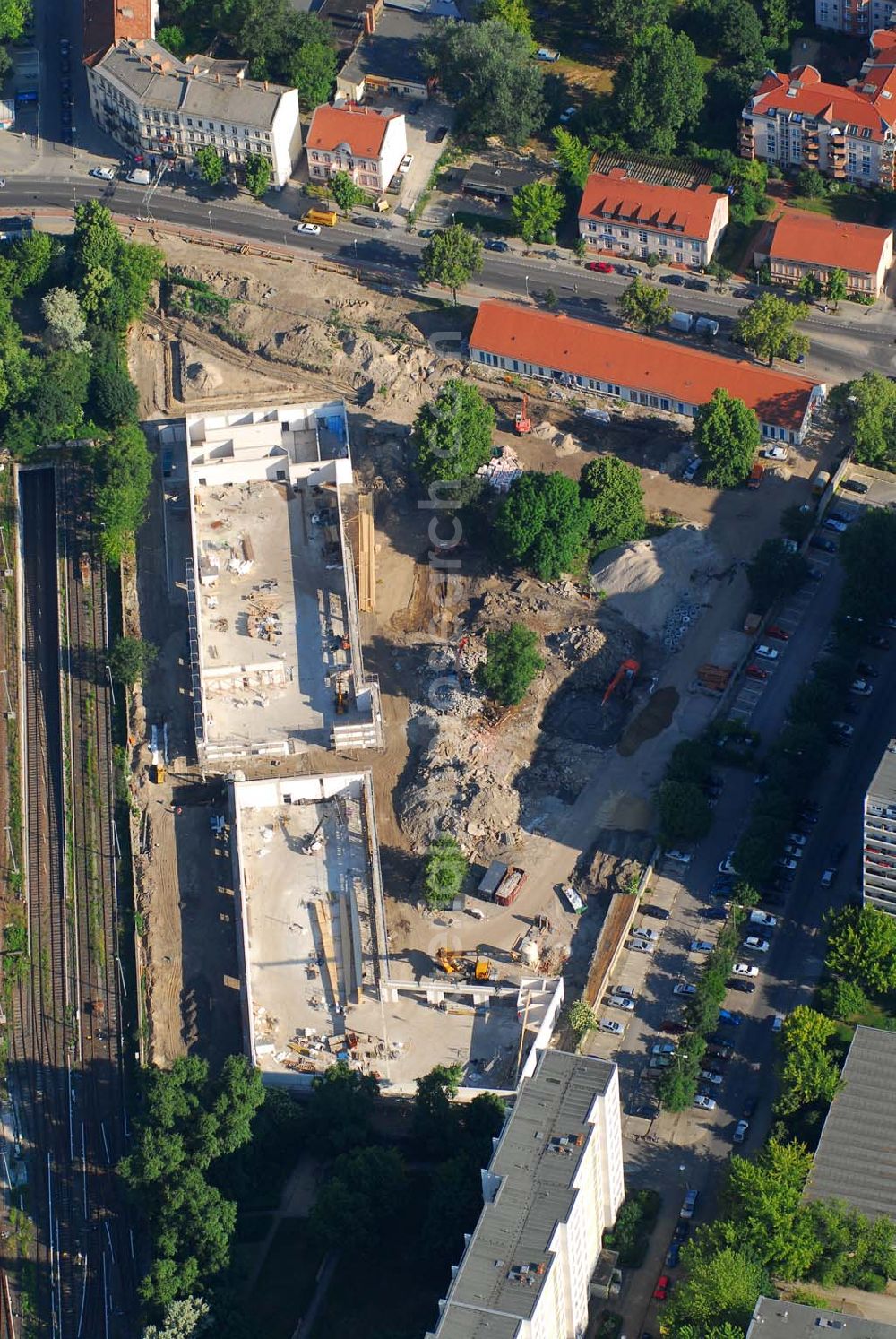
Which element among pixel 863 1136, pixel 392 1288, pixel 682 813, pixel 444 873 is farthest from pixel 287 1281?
pixel 682 813

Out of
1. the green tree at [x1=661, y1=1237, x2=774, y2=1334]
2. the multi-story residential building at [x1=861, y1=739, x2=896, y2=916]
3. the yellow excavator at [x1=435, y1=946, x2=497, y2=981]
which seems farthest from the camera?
the yellow excavator at [x1=435, y1=946, x2=497, y2=981]

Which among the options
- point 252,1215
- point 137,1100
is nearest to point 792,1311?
point 252,1215

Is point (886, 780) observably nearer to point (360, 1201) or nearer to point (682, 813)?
point (682, 813)

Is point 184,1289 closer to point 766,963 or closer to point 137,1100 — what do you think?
point 137,1100

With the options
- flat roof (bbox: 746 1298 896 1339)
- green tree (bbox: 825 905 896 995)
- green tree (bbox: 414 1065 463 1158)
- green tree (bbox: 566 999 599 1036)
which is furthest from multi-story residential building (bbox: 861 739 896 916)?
flat roof (bbox: 746 1298 896 1339)

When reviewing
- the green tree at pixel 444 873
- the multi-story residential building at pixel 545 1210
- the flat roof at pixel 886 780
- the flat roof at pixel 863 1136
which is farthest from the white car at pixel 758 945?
the green tree at pixel 444 873

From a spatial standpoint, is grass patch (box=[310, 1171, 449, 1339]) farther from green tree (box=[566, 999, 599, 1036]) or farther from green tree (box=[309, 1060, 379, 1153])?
green tree (box=[566, 999, 599, 1036])

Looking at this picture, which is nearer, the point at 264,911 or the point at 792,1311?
the point at 792,1311

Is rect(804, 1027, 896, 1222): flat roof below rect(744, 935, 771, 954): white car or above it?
below
